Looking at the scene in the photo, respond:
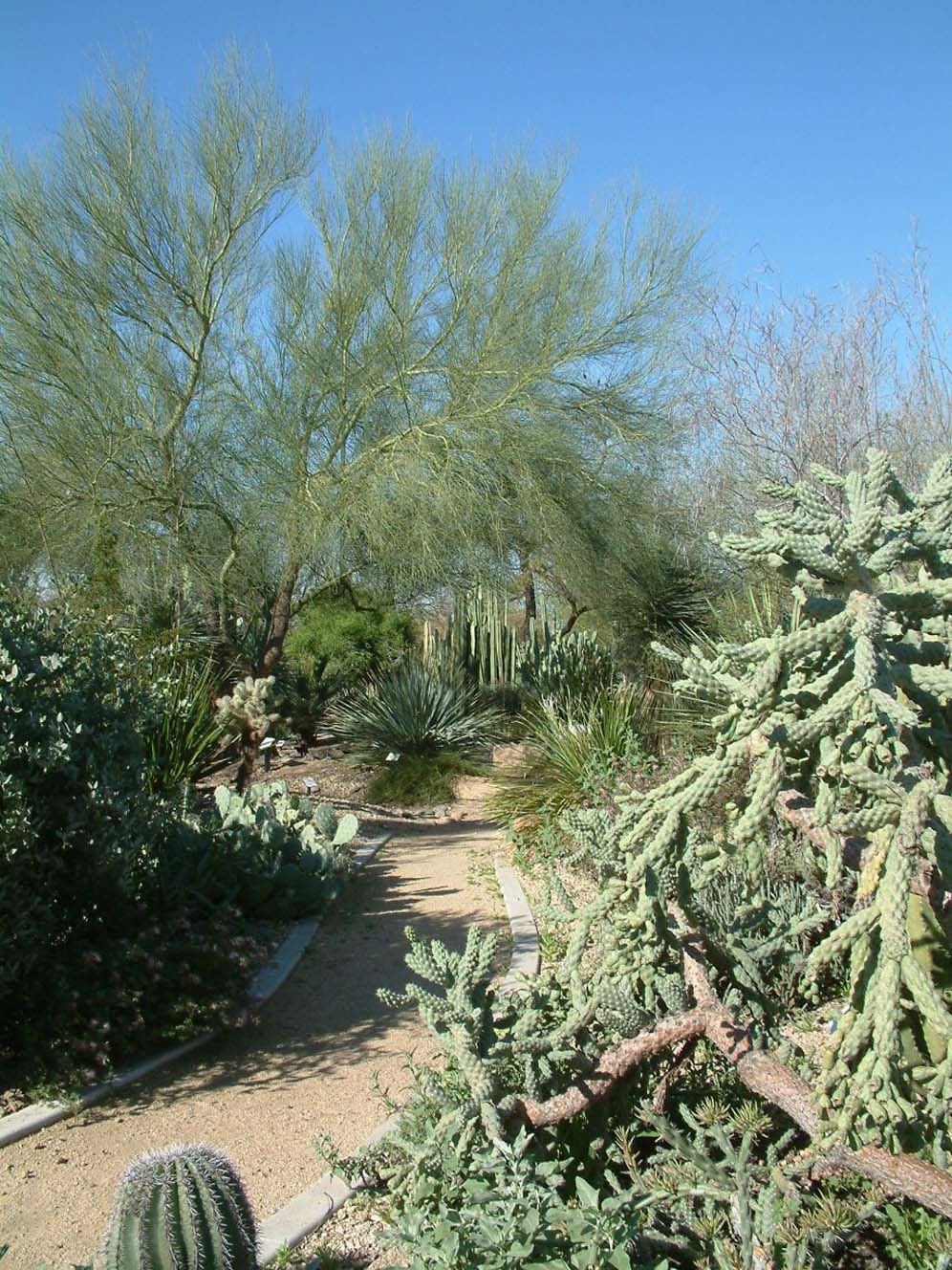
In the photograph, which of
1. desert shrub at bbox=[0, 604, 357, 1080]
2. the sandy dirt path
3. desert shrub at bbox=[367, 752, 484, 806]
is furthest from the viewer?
desert shrub at bbox=[367, 752, 484, 806]

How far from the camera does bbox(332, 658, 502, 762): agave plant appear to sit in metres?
12.5

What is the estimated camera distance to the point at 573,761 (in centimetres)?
938

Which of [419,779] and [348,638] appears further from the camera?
[348,638]

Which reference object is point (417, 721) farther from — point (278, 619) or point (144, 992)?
point (144, 992)

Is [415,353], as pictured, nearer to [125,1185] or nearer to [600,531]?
[600,531]

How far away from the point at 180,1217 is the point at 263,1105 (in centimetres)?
178

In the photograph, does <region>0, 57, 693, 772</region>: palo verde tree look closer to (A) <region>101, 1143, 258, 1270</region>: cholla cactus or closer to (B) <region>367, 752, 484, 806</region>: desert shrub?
(B) <region>367, 752, 484, 806</region>: desert shrub

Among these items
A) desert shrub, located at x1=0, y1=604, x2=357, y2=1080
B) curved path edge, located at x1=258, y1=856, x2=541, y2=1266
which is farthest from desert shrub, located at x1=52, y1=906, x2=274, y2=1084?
curved path edge, located at x1=258, y1=856, x2=541, y2=1266

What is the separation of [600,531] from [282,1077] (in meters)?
9.06

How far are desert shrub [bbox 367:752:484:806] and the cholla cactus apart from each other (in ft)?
28.1

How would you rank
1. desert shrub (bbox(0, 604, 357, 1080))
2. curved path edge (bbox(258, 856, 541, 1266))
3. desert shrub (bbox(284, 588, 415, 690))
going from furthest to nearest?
desert shrub (bbox(284, 588, 415, 690))
desert shrub (bbox(0, 604, 357, 1080))
curved path edge (bbox(258, 856, 541, 1266))

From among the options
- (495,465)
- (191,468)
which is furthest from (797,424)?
(191,468)

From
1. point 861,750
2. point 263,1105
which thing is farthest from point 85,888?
point 861,750

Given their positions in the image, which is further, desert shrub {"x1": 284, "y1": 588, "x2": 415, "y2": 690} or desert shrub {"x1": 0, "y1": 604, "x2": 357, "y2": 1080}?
desert shrub {"x1": 284, "y1": 588, "x2": 415, "y2": 690}
